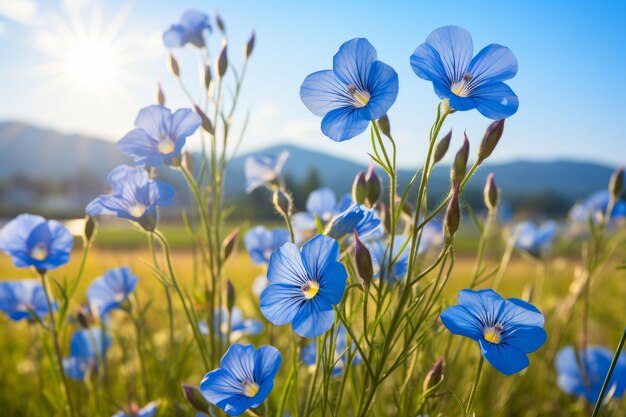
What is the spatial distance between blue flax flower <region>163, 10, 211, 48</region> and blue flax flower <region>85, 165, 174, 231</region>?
0.64m

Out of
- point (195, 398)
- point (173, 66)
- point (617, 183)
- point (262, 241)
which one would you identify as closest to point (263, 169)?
point (262, 241)

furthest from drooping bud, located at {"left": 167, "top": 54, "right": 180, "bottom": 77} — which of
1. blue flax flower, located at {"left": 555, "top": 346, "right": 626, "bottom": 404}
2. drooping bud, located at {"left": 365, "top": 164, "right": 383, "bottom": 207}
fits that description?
→ blue flax flower, located at {"left": 555, "top": 346, "right": 626, "bottom": 404}

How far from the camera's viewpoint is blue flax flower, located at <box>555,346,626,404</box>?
2.06 metres

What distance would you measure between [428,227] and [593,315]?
2164mm

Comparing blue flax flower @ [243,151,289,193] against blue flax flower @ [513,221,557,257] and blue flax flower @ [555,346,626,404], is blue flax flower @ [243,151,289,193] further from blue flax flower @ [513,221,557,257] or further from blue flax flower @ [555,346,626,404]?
blue flax flower @ [555,346,626,404]

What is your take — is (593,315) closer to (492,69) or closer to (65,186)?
(492,69)

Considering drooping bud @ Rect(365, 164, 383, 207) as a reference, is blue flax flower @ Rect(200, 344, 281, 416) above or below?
below

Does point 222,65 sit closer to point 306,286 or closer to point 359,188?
point 359,188

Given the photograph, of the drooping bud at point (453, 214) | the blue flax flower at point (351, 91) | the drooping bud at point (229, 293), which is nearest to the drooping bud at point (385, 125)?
the blue flax flower at point (351, 91)

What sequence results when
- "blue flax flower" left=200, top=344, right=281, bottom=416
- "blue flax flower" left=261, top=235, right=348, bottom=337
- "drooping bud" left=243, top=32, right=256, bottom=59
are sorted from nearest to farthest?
1. "blue flax flower" left=261, top=235, right=348, bottom=337
2. "blue flax flower" left=200, top=344, right=281, bottom=416
3. "drooping bud" left=243, top=32, right=256, bottom=59

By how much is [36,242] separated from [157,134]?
1.74 ft

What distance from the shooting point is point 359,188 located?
1151 mm

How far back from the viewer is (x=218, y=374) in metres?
1.02

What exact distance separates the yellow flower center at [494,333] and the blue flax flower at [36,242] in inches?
40.1
